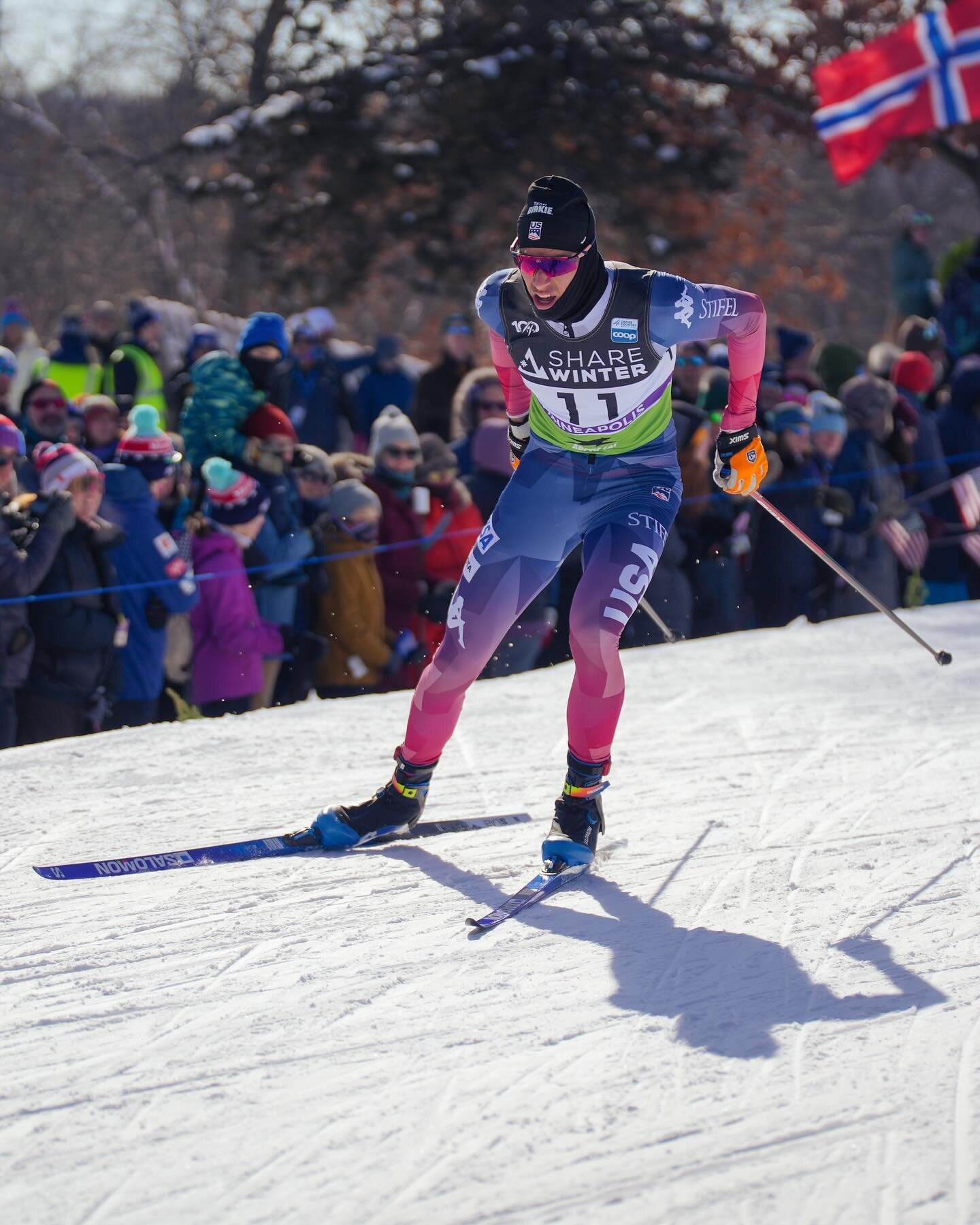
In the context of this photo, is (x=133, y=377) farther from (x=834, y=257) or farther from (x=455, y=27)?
(x=834, y=257)

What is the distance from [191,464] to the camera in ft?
22.2

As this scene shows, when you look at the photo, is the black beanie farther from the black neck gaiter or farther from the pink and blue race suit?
the pink and blue race suit

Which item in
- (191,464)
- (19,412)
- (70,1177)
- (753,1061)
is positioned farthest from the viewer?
(19,412)

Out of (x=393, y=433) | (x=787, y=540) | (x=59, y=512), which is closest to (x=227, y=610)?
(x=59, y=512)

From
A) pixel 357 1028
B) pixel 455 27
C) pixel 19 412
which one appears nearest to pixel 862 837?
pixel 357 1028

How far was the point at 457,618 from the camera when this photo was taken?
4.21 metres

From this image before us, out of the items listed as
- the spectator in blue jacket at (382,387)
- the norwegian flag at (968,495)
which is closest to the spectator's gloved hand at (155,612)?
the spectator in blue jacket at (382,387)

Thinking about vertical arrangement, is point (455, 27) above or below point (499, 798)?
above

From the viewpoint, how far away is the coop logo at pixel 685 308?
13.0 feet

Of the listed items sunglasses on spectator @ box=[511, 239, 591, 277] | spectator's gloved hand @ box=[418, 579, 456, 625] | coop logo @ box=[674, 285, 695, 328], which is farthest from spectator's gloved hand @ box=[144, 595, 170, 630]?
coop logo @ box=[674, 285, 695, 328]

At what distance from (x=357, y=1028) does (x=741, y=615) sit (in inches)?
198

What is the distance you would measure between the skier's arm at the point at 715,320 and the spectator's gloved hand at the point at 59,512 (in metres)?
2.52

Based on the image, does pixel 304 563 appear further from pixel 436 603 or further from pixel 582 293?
pixel 582 293

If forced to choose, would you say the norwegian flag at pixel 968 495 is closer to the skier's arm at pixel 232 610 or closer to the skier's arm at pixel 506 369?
the skier's arm at pixel 232 610
